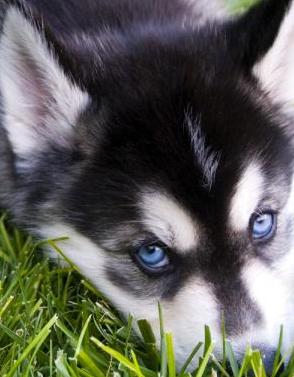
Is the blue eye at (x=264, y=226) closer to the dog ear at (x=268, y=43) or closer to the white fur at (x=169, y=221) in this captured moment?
the white fur at (x=169, y=221)

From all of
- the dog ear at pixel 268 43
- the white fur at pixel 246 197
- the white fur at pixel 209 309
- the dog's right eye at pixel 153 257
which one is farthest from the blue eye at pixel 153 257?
the dog ear at pixel 268 43

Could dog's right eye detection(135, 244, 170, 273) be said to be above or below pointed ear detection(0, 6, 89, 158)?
below

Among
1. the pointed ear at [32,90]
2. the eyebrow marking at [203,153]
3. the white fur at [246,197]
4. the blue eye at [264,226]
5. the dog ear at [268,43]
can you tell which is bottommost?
the blue eye at [264,226]

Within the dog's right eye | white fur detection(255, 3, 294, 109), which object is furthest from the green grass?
white fur detection(255, 3, 294, 109)

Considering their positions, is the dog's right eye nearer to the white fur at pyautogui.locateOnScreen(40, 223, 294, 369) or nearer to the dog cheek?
the white fur at pyautogui.locateOnScreen(40, 223, 294, 369)

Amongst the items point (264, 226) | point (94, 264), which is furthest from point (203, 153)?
point (94, 264)

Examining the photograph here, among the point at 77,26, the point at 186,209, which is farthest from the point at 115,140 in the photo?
the point at 77,26
